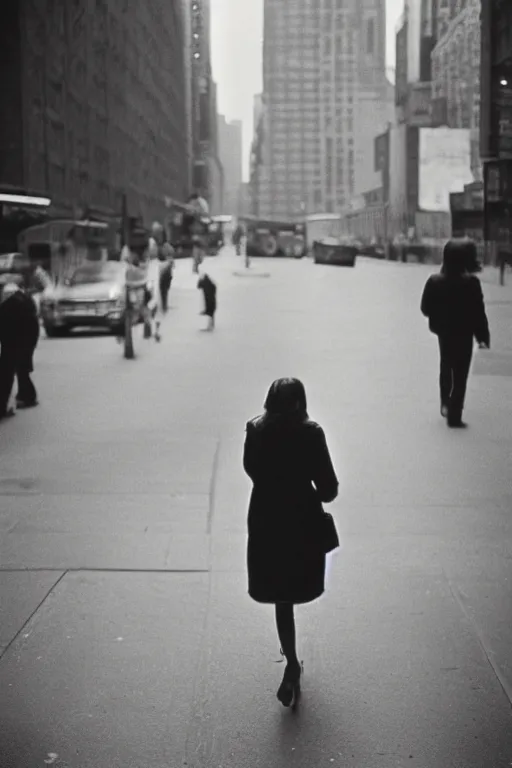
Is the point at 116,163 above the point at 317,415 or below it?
above

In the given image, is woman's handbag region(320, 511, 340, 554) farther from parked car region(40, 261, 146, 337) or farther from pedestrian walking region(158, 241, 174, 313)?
pedestrian walking region(158, 241, 174, 313)

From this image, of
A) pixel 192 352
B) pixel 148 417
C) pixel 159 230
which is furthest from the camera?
pixel 159 230

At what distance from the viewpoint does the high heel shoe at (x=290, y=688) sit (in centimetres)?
414

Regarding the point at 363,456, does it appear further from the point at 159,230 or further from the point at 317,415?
the point at 159,230

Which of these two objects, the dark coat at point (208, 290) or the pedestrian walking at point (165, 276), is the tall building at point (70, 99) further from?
the dark coat at point (208, 290)

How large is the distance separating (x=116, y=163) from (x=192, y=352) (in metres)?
19.1

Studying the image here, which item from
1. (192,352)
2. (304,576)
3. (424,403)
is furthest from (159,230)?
(304,576)

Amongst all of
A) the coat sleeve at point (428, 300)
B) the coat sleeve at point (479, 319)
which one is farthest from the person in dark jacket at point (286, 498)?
the coat sleeve at point (428, 300)

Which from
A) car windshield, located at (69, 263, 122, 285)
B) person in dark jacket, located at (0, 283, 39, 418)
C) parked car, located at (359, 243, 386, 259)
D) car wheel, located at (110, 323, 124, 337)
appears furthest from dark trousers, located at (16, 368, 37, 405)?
parked car, located at (359, 243, 386, 259)

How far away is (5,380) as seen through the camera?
11805 millimetres

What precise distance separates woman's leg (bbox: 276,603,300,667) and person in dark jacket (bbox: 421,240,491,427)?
6.52 m

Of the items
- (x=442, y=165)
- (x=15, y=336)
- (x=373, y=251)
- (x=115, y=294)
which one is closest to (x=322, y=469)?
(x=15, y=336)

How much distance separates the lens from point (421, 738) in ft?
12.7

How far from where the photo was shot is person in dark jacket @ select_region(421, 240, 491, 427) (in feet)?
33.9
